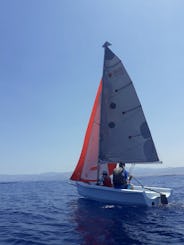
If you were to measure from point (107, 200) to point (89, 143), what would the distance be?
529 cm

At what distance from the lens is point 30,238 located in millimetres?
11766

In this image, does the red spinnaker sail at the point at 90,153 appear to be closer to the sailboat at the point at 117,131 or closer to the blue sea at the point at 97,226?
the sailboat at the point at 117,131

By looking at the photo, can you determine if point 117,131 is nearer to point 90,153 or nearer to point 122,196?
point 90,153

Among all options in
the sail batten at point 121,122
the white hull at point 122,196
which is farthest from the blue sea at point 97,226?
the sail batten at point 121,122

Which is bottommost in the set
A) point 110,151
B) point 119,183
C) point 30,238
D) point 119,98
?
point 30,238

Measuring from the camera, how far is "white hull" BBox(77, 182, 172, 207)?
17422 mm

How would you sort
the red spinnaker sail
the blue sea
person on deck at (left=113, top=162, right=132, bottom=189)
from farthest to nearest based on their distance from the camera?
the red spinnaker sail, person on deck at (left=113, top=162, right=132, bottom=189), the blue sea

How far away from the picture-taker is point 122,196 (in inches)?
711

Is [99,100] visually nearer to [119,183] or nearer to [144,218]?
[119,183]

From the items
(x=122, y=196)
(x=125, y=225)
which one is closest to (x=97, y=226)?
(x=125, y=225)

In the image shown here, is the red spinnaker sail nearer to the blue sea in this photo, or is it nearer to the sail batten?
the sail batten

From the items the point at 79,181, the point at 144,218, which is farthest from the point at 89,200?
the point at 144,218

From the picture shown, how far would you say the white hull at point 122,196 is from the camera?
17422mm

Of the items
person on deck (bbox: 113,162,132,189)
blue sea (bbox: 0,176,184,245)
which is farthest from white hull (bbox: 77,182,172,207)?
person on deck (bbox: 113,162,132,189)
